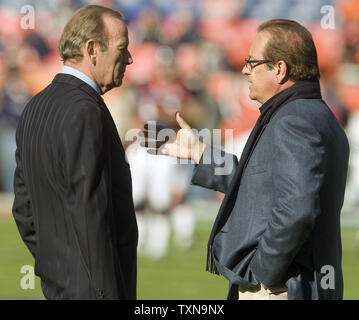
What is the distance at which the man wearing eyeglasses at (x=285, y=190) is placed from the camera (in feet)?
7.27

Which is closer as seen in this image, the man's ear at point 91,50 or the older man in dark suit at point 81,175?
the older man in dark suit at point 81,175

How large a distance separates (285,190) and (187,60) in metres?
9.49

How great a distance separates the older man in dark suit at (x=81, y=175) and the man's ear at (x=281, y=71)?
51 cm

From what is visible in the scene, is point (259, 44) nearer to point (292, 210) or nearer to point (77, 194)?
point (292, 210)

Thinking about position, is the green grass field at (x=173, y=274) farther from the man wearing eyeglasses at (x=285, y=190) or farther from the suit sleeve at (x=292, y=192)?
the suit sleeve at (x=292, y=192)

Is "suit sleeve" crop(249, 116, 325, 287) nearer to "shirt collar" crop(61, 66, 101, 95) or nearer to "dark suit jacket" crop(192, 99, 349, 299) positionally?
"dark suit jacket" crop(192, 99, 349, 299)

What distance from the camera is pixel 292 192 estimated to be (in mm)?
2203

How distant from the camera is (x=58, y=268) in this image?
212cm

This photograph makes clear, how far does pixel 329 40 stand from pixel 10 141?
5390 mm

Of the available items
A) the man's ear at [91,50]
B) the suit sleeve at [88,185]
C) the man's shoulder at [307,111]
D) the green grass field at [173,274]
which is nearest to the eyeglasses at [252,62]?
the man's shoulder at [307,111]

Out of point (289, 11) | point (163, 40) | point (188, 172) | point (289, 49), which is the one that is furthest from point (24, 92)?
point (289, 49)

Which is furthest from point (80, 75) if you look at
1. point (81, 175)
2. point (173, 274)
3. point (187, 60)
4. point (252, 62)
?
point (187, 60)

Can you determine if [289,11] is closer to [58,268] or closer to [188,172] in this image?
[188,172]

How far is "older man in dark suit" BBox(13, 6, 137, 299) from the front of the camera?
2007mm
